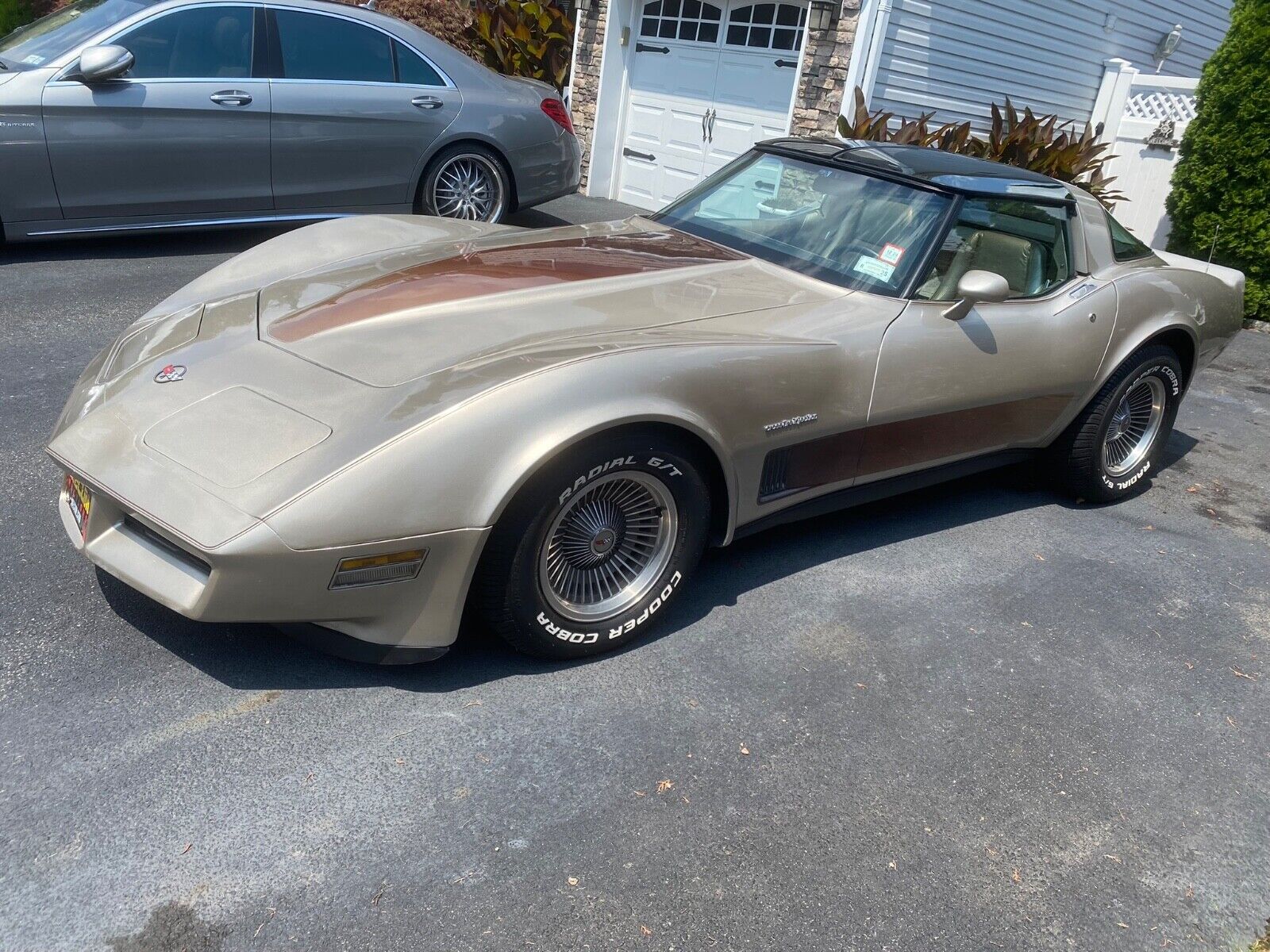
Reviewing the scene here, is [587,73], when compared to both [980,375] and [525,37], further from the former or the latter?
[980,375]

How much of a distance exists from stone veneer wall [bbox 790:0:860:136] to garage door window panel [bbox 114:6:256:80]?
468cm

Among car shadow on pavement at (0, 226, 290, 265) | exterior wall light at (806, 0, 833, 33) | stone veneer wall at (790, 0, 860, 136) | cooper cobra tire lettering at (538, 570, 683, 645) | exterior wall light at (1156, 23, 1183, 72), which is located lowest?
car shadow on pavement at (0, 226, 290, 265)

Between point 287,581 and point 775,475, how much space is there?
1606 mm

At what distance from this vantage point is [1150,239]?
36.4 ft

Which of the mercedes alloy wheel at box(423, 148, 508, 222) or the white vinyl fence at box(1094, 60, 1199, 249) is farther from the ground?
the white vinyl fence at box(1094, 60, 1199, 249)

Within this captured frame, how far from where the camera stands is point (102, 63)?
6074 millimetres

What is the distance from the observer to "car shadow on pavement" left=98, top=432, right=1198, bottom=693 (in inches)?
116

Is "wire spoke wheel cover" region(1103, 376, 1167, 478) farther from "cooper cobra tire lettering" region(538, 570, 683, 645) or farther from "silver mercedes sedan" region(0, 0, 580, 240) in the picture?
"silver mercedes sedan" region(0, 0, 580, 240)

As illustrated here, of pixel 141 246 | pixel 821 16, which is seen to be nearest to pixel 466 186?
pixel 141 246

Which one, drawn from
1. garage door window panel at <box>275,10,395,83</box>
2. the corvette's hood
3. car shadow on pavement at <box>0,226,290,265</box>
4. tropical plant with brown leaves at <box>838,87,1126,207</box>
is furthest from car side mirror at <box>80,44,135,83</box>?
tropical plant with brown leaves at <box>838,87,1126,207</box>

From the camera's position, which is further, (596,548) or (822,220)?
(822,220)

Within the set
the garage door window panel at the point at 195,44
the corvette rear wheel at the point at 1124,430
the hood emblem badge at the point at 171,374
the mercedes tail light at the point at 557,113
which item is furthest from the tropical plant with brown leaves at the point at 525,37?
the hood emblem badge at the point at 171,374

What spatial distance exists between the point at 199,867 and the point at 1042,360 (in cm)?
347

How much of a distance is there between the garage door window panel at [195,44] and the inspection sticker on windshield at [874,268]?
4.71 m
